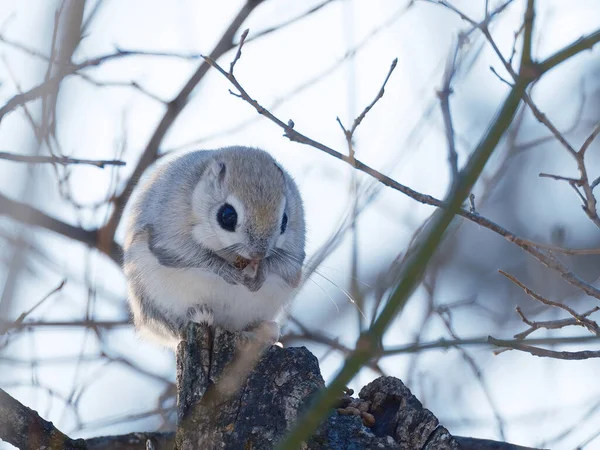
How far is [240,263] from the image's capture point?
4555 millimetres

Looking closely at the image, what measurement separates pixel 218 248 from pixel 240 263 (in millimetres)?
156

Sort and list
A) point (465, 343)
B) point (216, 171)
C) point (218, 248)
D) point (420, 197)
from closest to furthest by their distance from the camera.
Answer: point (465, 343) < point (420, 197) < point (218, 248) < point (216, 171)

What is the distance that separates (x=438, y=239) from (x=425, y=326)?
3.77 metres

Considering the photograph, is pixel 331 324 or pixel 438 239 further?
pixel 331 324

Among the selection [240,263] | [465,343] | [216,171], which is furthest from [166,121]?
[465,343]

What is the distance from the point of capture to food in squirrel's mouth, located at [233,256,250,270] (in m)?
4.54

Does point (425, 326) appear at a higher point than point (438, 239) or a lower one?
higher

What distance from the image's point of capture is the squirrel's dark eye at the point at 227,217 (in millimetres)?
4499

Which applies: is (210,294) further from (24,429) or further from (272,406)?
(24,429)

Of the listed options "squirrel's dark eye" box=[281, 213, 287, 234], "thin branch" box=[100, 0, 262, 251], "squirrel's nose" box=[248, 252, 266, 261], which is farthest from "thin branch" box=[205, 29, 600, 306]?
"thin branch" box=[100, 0, 262, 251]

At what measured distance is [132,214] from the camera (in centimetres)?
538

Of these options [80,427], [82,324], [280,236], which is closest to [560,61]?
[280,236]

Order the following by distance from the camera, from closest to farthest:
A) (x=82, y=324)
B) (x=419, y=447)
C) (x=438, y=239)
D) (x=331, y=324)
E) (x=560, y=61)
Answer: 1. (x=438, y=239)
2. (x=560, y=61)
3. (x=419, y=447)
4. (x=82, y=324)
5. (x=331, y=324)

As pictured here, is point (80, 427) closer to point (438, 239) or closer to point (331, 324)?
point (331, 324)
